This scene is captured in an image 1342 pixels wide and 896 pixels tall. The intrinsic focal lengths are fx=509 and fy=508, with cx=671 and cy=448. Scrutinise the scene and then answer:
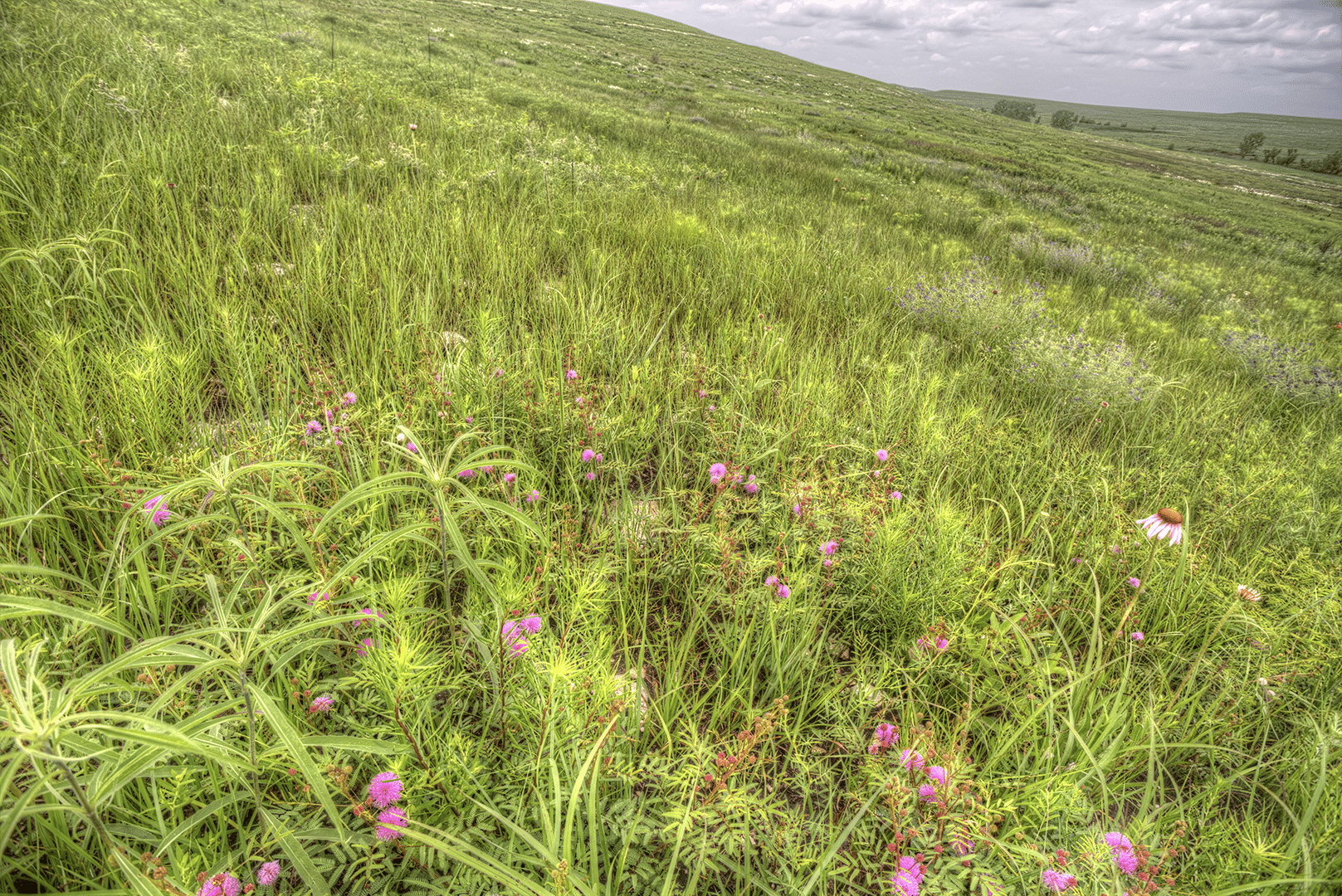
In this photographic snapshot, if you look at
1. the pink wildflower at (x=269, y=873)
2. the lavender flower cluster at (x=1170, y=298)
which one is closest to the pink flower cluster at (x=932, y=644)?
the pink wildflower at (x=269, y=873)

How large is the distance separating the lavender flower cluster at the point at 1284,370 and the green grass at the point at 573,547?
7 cm

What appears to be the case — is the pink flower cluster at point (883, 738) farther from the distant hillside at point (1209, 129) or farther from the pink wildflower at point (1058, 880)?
the distant hillside at point (1209, 129)

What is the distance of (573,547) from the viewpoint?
1.70m

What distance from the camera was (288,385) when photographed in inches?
83.2

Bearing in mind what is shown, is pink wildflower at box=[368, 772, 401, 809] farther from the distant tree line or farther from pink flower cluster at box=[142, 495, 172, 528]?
the distant tree line

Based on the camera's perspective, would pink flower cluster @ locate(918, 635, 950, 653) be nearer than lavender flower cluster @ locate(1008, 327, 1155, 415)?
Yes

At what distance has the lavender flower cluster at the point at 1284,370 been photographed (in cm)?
461

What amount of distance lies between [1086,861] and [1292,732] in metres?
1.18

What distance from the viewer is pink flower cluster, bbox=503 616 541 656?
1.23 meters

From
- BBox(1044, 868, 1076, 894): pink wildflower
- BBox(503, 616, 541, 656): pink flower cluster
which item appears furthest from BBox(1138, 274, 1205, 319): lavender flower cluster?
BBox(503, 616, 541, 656): pink flower cluster

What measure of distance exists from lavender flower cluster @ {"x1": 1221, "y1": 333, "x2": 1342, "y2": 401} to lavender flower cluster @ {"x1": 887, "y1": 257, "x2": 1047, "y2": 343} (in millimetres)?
2470

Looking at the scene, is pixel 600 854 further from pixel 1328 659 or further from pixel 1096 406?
pixel 1096 406

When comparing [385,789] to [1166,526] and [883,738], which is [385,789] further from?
[1166,526]

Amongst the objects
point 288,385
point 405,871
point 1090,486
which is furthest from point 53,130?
point 1090,486
